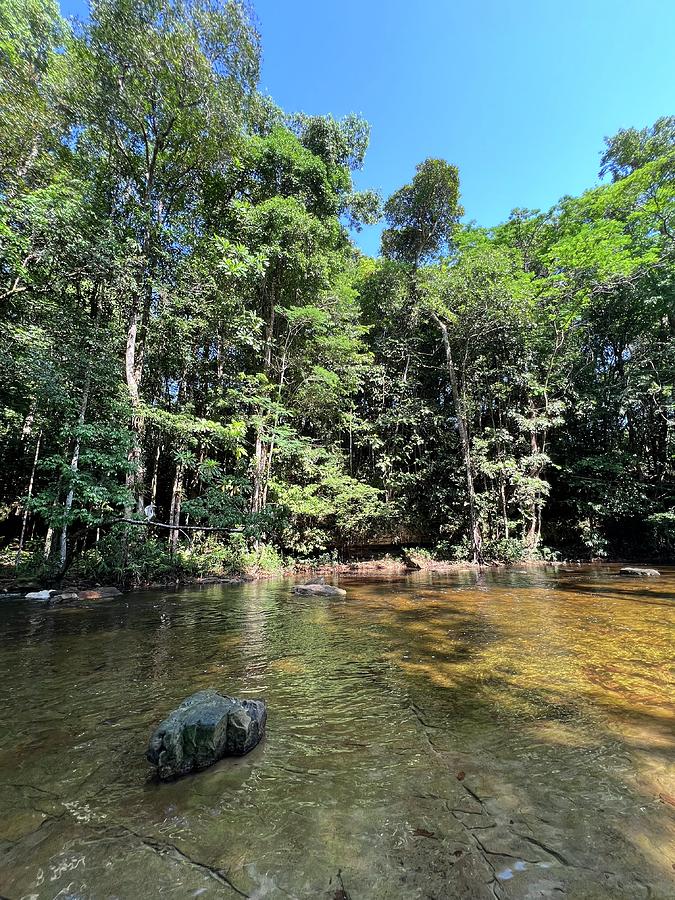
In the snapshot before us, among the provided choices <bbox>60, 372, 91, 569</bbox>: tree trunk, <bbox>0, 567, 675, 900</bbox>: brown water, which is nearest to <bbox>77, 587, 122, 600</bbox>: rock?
<bbox>60, 372, 91, 569</bbox>: tree trunk

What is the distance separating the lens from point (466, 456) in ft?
53.3

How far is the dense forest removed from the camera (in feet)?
31.1

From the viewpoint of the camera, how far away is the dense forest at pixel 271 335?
947cm

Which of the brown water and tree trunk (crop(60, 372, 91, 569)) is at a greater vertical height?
tree trunk (crop(60, 372, 91, 569))

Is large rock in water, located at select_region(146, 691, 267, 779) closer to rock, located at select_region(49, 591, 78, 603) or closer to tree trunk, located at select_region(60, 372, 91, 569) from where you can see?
rock, located at select_region(49, 591, 78, 603)

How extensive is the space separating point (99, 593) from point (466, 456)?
43.9 ft

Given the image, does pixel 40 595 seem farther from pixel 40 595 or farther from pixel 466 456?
pixel 466 456

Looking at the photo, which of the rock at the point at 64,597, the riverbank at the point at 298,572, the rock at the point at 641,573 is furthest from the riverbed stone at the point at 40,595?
the rock at the point at 641,573

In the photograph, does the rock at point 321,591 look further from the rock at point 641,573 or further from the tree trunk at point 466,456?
the tree trunk at point 466,456

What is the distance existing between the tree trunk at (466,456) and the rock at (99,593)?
39.5 feet

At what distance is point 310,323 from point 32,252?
27.8ft

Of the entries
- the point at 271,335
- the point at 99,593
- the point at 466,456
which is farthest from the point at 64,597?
the point at 466,456

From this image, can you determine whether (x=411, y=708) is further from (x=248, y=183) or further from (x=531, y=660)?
(x=248, y=183)

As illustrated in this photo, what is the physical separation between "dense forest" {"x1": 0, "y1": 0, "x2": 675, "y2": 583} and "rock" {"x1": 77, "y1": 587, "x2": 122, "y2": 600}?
80cm
